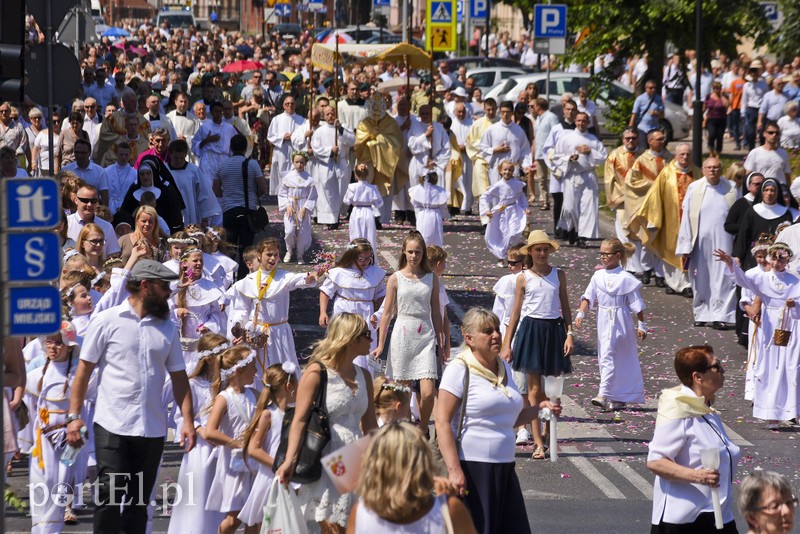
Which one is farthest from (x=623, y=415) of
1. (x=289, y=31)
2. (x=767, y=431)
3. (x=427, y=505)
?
(x=289, y=31)

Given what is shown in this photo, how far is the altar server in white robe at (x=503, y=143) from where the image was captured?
72.7 ft

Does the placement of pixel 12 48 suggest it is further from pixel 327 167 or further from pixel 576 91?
pixel 576 91

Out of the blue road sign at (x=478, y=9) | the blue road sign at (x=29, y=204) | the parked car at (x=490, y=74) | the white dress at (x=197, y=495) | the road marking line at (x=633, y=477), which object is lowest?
the road marking line at (x=633, y=477)

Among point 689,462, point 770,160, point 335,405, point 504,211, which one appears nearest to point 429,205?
point 504,211

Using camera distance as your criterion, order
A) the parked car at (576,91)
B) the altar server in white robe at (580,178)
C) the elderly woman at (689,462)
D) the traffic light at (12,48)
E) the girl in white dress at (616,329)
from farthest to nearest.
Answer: the parked car at (576,91)
the altar server in white robe at (580,178)
the girl in white dress at (616,329)
the traffic light at (12,48)
the elderly woman at (689,462)

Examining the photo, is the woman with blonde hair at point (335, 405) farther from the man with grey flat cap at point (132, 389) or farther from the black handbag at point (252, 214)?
the black handbag at point (252, 214)

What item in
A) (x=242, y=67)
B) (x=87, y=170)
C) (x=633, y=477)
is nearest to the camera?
(x=633, y=477)

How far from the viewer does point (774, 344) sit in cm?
1261

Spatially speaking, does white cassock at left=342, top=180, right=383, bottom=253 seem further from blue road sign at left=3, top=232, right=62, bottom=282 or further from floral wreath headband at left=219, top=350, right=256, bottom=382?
blue road sign at left=3, top=232, right=62, bottom=282

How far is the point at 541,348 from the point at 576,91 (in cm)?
2357

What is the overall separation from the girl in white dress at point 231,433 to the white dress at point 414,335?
2.95m

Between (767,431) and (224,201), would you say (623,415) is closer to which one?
(767,431)

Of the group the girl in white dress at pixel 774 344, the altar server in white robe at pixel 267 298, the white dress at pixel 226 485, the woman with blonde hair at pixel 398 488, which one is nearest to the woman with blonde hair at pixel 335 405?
the white dress at pixel 226 485

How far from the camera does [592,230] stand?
68.9ft
